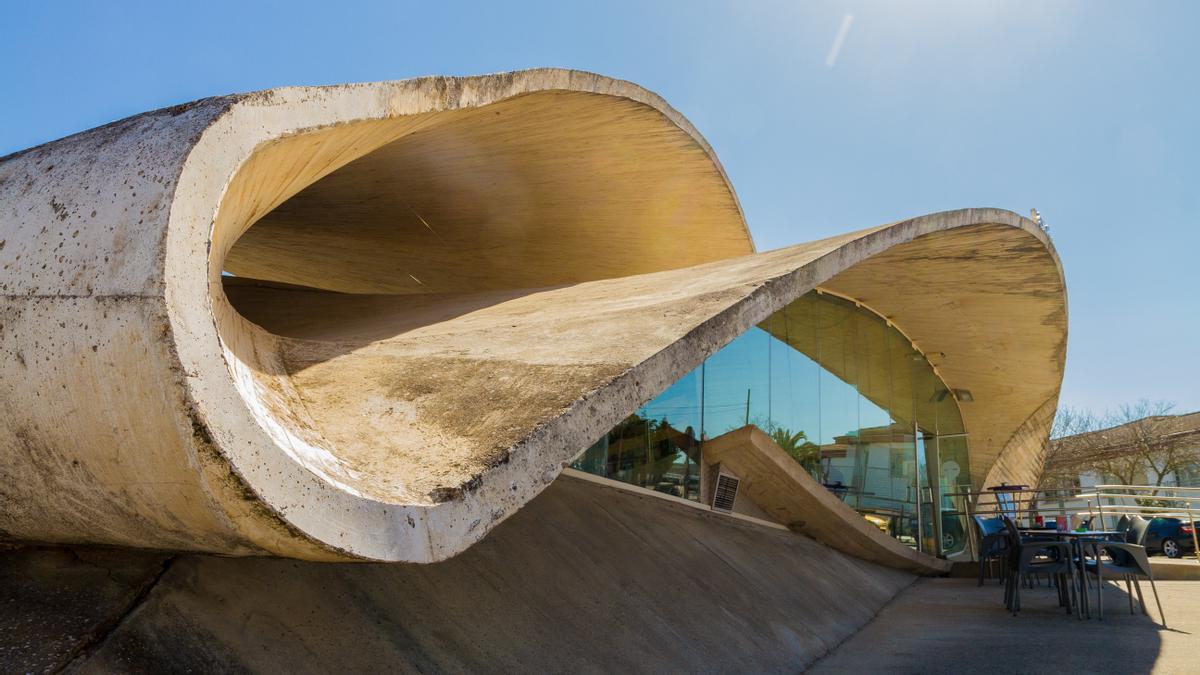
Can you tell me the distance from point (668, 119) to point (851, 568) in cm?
562

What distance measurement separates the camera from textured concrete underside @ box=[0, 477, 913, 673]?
3309mm

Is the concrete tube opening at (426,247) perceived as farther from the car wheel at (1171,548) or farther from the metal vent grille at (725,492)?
the car wheel at (1171,548)

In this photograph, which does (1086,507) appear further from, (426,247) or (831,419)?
(426,247)

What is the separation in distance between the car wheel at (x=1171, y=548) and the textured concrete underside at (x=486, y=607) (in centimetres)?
909

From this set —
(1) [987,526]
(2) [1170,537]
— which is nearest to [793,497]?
(1) [987,526]

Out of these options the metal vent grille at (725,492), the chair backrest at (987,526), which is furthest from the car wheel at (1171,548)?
the metal vent grille at (725,492)

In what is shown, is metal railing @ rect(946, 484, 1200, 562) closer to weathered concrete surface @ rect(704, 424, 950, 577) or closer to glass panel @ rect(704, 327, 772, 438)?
weathered concrete surface @ rect(704, 424, 950, 577)

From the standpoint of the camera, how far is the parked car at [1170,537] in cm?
1494

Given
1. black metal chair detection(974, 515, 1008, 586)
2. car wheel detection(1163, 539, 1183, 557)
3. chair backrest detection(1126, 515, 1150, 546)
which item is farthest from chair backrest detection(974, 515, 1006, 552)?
car wheel detection(1163, 539, 1183, 557)

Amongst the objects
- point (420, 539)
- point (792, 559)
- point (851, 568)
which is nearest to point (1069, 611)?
point (792, 559)

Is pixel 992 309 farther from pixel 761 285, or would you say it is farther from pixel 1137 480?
pixel 1137 480

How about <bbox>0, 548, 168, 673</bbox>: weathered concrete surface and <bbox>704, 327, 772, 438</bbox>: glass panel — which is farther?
<bbox>704, 327, 772, 438</bbox>: glass panel

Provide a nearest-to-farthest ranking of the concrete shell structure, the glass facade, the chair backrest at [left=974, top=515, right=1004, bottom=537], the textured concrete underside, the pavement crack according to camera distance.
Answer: the concrete shell structure → the pavement crack → the textured concrete underside → the glass facade → the chair backrest at [left=974, top=515, right=1004, bottom=537]

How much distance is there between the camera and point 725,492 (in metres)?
9.76
